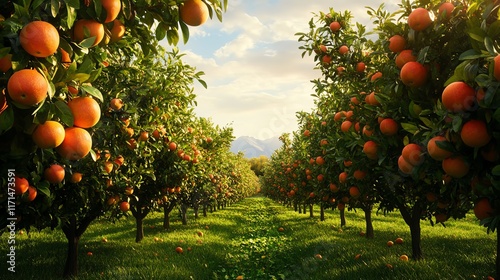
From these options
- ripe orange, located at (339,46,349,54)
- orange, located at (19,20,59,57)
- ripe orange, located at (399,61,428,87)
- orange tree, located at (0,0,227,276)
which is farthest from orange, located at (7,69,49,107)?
ripe orange, located at (339,46,349,54)

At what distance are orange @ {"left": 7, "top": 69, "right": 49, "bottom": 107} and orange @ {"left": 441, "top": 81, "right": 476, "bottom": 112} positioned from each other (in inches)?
95.9

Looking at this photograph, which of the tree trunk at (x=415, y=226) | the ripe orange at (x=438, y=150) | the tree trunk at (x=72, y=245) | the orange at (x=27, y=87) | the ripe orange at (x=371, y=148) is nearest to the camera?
the orange at (x=27, y=87)

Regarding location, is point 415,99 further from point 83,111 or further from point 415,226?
point 415,226

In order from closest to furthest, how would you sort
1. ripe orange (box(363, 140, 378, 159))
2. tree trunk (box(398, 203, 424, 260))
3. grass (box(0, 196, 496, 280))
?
1. ripe orange (box(363, 140, 378, 159))
2. grass (box(0, 196, 496, 280))
3. tree trunk (box(398, 203, 424, 260))

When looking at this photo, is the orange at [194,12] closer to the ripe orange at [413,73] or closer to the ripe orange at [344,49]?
the ripe orange at [413,73]

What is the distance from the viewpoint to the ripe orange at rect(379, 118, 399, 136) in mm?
3609

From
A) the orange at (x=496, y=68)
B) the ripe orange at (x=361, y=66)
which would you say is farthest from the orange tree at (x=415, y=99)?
the ripe orange at (x=361, y=66)

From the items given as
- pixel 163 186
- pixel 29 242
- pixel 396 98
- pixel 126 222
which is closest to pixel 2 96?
pixel 396 98

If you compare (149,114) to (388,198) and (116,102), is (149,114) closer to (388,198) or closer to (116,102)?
(116,102)

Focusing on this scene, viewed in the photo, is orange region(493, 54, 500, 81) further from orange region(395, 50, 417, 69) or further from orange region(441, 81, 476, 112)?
orange region(395, 50, 417, 69)

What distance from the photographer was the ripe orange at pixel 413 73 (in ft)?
10.2

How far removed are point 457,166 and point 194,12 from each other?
7.16 feet

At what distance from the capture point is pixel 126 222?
57.2 ft

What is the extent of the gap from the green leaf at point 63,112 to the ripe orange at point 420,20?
9.92 feet
